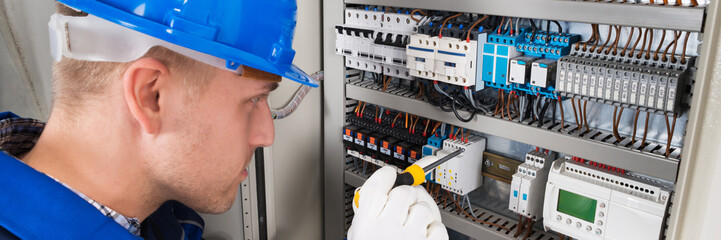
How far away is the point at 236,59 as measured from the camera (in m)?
0.85

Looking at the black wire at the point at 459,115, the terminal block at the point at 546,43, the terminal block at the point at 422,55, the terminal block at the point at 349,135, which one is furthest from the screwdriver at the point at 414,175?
the terminal block at the point at 349,135

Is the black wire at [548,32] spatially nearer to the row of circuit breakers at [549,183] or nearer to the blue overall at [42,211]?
the row of circuit breakers at [549,183]

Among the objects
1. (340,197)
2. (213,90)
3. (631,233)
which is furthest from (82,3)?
(340,197)

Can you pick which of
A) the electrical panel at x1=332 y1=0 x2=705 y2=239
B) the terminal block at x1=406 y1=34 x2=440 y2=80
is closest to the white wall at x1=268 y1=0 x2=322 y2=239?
the electrical panel at x1=332 y1=0 x2=705 y2=239

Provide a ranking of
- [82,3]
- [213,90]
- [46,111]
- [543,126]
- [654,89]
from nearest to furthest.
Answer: [82,3] → [213,90] → [654,89] → [543,126] → [46,111]

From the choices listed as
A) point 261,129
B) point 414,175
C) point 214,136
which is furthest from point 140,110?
point 414,175

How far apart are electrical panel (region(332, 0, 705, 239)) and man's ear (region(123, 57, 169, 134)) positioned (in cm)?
92

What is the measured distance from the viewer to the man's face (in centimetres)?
90

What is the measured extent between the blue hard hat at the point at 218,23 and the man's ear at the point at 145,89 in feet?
0.16

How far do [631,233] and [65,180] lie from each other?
1.27 meters

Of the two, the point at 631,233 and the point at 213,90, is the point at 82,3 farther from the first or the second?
the point at 631,233

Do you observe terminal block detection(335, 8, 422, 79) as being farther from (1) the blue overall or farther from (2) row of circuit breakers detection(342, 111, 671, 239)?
(1) the blue overall

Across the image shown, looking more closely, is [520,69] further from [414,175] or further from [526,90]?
[414,175]

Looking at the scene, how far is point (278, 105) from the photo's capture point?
1.90 meters
